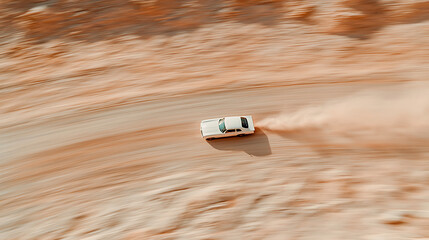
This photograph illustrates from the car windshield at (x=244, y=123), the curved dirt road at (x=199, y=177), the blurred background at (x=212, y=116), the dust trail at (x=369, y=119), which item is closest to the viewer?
the curved dirt road at (x=199, y=177)

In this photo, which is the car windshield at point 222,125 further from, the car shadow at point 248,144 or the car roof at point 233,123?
the car shadow at point 248,144

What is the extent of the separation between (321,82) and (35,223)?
1031 centimetres

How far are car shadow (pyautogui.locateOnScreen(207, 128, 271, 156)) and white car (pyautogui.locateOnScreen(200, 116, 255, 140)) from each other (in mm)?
212

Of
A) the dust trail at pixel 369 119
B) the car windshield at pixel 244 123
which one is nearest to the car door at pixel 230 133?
the car windshield at pixel 244 123

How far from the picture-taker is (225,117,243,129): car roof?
10.7 metres

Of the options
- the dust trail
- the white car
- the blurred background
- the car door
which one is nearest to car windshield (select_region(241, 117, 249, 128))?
the white car

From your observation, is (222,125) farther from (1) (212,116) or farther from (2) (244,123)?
(1) (212,116)

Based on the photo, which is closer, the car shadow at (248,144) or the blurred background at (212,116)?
the blurred background at (212,116)

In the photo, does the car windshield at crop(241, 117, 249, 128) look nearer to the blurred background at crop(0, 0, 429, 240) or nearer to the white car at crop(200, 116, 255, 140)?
the white car at crop(200, 116, 255, 140)

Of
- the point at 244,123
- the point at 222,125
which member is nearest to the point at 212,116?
the point at 222,125

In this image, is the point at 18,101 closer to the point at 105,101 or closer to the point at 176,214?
the point at 105,101

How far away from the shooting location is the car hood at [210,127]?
10781 mm

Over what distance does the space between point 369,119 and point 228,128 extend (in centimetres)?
459

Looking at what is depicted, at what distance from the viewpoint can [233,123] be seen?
424 inches
